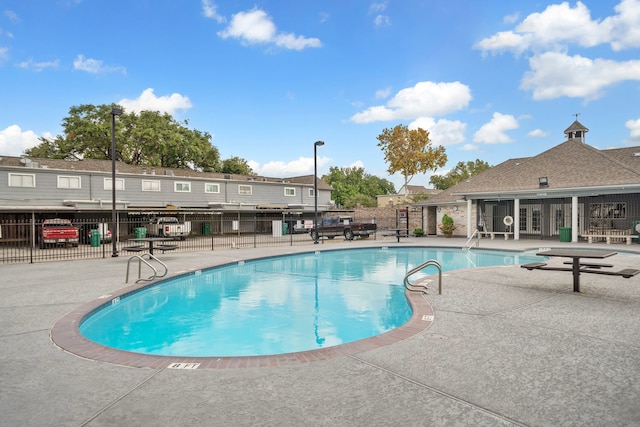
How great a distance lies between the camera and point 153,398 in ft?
10.7

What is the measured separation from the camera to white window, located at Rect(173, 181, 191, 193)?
3027 cm

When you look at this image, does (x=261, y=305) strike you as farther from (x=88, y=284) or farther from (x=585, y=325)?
(x=585, y=325)

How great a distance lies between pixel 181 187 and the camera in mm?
30594

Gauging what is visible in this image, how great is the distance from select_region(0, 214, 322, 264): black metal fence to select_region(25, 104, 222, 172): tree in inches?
482

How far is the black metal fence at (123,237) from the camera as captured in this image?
55.8 feet

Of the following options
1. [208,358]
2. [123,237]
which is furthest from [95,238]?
[208,358]

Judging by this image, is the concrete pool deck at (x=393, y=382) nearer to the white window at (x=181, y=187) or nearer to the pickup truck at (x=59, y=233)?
the pickup truck at (x=59, y=233)

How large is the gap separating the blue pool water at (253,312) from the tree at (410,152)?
32.0 meters

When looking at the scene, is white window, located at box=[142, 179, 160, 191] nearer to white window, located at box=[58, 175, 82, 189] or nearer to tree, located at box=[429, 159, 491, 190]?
white window, located at box=[58, 175, 82, 189]

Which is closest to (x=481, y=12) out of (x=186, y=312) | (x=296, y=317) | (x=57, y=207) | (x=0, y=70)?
(x=296, y=317)

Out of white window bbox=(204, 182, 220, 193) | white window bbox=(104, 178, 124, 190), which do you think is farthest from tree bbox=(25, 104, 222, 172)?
white window bbox=(104, 178, 124, 190)

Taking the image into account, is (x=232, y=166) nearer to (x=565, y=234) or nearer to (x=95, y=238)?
(x=95, y=238)

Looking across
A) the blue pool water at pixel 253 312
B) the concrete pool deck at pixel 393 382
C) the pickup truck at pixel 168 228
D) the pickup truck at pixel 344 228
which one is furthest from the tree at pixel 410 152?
the concrete pool deck at pixel 393 382

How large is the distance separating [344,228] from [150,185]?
16.0 metres
